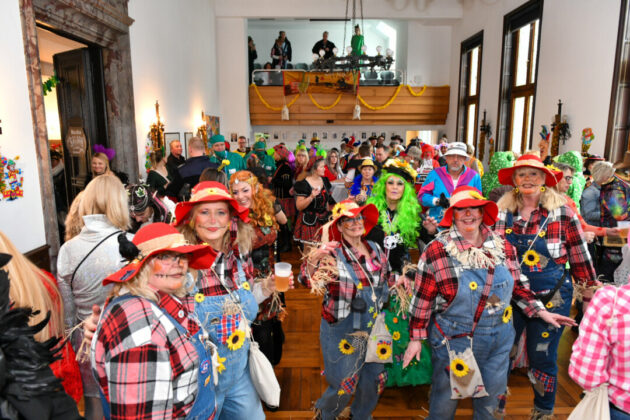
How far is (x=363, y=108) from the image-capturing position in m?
15.0

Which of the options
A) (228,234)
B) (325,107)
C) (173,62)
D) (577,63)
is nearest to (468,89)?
(325,107)

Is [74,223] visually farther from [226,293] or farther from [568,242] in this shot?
[568,242]

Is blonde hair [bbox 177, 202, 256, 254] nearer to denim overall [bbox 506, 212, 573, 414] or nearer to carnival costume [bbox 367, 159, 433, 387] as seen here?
carnival costume [bbox 367, 159, 433, 387]

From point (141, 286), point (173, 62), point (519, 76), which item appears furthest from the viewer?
point (519, 76)

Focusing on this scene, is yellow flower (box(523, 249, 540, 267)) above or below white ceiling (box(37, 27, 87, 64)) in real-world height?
below

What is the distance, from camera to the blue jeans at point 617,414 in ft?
5.29

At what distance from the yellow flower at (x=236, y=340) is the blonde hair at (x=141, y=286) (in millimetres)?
651

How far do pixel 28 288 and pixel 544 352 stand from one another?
9.58ft

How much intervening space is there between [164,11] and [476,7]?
9216mm

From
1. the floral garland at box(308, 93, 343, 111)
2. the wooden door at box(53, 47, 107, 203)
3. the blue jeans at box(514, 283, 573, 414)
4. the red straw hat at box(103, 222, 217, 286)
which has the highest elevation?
the floral garland at box(308, 93, 343, 111)

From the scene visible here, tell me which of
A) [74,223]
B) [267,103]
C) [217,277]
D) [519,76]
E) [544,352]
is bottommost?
[544,352]

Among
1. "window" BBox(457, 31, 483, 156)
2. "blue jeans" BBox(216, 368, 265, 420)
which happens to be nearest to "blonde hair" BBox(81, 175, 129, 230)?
"blue jeans" BBox(216, 368, 265, 420)

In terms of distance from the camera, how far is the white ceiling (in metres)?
6.47

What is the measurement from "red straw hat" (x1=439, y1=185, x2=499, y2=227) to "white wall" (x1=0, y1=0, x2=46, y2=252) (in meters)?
3.70
